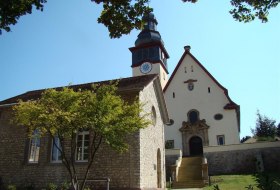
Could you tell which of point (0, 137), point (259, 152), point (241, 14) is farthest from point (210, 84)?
point (241, 14)

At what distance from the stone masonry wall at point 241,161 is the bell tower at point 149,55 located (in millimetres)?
17289

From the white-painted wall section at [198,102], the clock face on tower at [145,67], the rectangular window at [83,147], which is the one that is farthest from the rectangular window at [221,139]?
the rectangular window at [83,147]

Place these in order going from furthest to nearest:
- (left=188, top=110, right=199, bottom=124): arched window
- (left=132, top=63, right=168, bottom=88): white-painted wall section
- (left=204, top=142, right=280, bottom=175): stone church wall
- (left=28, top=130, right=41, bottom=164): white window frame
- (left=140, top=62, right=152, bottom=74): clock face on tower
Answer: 1. (left=140, top=62, right=152, bottom=74): clock face on tower
2. (left=132, top=63, right=168, bottom=88): white-painted wall section
3. (left=188, top=110, right=199, bottom=124): arched window
4. (left=204, top=142, right=280, bottom=175): stone church wall
5. (left=28, top=130, right=41, bottom=164): white window frame

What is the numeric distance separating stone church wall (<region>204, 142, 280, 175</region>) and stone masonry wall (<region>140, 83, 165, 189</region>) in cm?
793

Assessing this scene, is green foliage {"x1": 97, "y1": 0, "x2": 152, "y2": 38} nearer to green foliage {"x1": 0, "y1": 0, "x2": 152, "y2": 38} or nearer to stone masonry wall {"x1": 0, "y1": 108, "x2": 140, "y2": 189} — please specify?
green foliage {"x1": 0, "y1": 0, "x2": 152, "y2": 38}

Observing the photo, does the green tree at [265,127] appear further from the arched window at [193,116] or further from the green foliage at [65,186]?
the green foliage at [65,186]

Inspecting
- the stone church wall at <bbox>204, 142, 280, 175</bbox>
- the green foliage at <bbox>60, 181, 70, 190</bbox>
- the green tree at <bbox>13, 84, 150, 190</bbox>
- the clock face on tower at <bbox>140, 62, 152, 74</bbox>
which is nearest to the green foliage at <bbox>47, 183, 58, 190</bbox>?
the green foliage at <bbox>60, 181, 70, 190</bbox>

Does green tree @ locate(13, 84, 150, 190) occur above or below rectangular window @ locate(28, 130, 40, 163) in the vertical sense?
above

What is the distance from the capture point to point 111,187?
15.4 metres

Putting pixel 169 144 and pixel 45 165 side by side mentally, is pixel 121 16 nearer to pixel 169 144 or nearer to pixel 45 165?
pixel 45 165

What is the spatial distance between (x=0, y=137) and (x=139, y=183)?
10087 millimetres

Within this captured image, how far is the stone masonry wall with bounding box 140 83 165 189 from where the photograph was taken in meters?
16.2

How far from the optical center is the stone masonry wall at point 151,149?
16.2m

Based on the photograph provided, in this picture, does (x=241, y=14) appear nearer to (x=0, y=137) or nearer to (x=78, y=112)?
(x=78, y=112)
